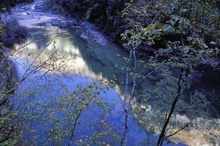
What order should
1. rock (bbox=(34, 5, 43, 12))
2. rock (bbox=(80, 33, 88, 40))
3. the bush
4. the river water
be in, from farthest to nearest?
1. rock (bbox=(34, 5, 43, 12))
2. rock (bbox=(80, 33, 88, 40))
3. the bush
4. the river water

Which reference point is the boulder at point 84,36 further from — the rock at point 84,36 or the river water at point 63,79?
the river water at point 63,79

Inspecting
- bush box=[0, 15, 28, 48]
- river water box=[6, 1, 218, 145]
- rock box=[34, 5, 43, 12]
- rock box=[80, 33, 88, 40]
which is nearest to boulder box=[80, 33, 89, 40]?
rock box=[80, 33, 88, 40]

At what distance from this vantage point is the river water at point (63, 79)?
612cm

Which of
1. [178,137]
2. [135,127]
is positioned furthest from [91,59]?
[178,137]

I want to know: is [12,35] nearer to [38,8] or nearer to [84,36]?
[84,36]

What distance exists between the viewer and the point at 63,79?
40.2 feet

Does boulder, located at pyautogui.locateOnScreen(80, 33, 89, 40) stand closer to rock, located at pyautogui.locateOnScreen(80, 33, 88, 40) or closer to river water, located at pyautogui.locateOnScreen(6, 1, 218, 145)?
rock, located at pyautogui.locateOnScreen(80, 33, 88, 40)

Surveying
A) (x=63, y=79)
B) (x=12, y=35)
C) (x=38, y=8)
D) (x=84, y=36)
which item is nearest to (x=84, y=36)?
(x=84, y=36)

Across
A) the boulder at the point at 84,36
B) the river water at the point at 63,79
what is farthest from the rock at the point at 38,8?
the boulder at the point at 84,36

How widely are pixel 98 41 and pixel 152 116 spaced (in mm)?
15903

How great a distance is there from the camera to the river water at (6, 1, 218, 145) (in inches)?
241

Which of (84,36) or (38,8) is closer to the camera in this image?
(84,36)

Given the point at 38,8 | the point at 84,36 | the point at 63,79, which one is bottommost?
the point at 63,79

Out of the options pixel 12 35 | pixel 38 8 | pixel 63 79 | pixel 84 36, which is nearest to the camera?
pixel 63 79
